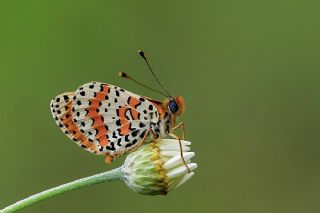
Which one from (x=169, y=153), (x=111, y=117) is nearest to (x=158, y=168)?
(x=169, y=153)

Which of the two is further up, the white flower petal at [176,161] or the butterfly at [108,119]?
the butterfly at [108,119]

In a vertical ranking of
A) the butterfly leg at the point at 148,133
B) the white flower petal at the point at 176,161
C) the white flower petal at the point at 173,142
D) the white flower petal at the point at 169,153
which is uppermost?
the butterfly leg at the point at 148,133

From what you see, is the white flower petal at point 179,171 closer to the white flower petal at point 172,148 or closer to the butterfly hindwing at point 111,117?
the white flower petal at point 172,148

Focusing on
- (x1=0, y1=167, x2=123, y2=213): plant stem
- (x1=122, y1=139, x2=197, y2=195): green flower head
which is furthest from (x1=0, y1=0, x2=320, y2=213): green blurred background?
(x1=0, y1=167, x2=123, y2=213): plant stem

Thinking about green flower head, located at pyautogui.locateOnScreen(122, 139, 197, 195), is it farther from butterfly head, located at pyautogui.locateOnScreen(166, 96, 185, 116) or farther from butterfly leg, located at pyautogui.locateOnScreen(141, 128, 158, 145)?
butterfly head, located at pyautogui.locateOnScreen(166, 96, 185, 116)

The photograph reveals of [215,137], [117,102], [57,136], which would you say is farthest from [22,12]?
[117,102]

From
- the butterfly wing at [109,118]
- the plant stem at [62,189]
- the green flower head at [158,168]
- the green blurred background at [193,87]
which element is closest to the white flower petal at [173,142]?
the green flower head at [158,168]

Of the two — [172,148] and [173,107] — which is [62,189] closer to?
[172,148]
